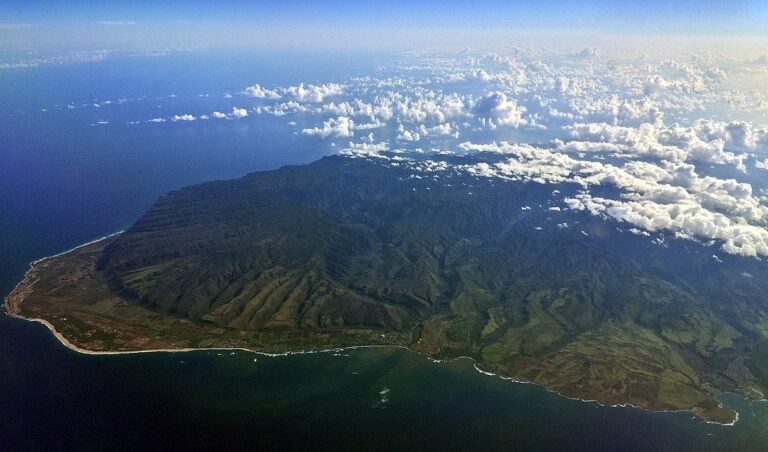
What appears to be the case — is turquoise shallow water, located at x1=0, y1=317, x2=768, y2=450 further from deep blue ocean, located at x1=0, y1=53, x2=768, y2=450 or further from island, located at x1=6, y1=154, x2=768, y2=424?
island, located at x1=6, y1=154, x2=768, y2=424

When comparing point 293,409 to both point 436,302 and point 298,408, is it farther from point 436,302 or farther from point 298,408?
point 436,302

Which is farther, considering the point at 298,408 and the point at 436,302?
the point at 436,302

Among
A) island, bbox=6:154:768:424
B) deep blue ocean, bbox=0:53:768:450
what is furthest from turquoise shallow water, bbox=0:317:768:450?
island, bbox=6:154:768:424

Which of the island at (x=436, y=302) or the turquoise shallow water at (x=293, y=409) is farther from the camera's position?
the island at (x=436, y=302)

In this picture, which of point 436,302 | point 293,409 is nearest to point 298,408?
point 293,409

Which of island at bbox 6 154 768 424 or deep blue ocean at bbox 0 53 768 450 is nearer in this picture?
deep blue ocean at bbox 0 53 768 450

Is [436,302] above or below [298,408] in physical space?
below

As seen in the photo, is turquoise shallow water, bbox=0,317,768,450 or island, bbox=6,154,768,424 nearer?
turquoise shallow water, bbox=0,317,768,450

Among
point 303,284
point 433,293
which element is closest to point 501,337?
point 433,293

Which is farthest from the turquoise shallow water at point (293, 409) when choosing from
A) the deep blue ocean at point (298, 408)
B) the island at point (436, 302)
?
the island at point (436, 302)

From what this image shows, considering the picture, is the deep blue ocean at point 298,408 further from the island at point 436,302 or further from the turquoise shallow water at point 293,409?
the island at point 436,302
